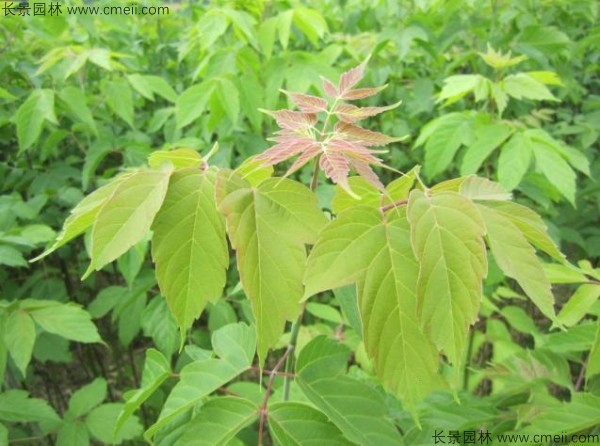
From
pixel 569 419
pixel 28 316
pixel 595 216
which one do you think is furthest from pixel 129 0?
pixel 595 216

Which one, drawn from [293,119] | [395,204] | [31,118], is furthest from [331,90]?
[31,118]

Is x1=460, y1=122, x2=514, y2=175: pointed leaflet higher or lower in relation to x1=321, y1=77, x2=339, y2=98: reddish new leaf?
lower

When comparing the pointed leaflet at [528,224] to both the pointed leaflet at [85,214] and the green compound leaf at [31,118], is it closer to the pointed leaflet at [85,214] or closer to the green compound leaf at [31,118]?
the pointed leaflet at [85,214]

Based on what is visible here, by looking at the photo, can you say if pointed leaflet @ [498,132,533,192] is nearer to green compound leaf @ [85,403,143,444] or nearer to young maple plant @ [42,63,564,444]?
young maple plant @ [42,63,564,444]

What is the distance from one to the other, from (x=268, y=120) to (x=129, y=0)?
83 centimetres

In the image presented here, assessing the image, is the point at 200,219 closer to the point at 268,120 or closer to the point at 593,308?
the point at 593,308

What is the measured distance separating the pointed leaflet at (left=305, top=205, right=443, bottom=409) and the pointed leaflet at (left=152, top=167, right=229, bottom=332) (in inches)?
4.6

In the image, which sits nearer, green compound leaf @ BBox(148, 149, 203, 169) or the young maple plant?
the young maple plant

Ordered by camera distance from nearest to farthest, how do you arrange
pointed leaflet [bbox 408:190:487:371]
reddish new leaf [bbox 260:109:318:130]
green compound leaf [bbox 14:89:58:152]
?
1. pointed leaflet [bbox 408:190:487:371]
2. reddish new leaf [bbox 260:109:318:130]
3. green compound leaf [bbox 14:89:58:152]

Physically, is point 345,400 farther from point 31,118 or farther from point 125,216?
point 31,118

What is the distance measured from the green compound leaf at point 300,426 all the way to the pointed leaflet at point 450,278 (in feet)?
0.82

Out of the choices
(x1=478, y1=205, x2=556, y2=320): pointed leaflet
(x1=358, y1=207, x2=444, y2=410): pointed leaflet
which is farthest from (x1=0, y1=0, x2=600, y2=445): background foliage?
(x1=478, y1=205, x2=556, y2=320): pointed leaflet

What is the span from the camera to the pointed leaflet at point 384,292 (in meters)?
0.53

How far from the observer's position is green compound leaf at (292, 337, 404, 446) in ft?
2.12
